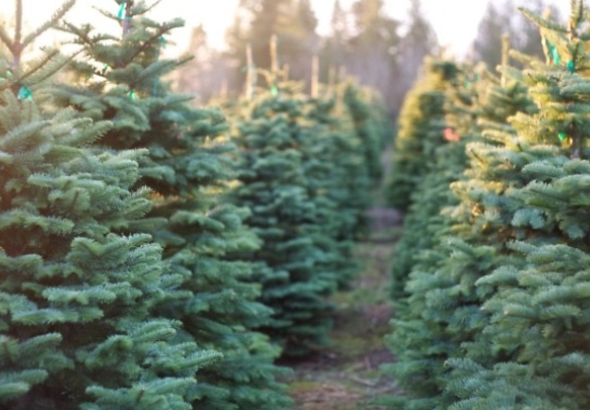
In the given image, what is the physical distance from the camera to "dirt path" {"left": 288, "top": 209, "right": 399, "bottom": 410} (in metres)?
7.55

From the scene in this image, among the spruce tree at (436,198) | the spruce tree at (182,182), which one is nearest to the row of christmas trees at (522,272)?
the spruce tree at (182,182)

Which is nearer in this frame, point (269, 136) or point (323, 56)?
point (269, 136)

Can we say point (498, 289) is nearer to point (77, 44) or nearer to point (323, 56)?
point (77, 44)

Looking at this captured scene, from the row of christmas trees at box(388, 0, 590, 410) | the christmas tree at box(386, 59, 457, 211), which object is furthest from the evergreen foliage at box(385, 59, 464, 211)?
the row of christmas trees at box(388, 0, 590, 410)

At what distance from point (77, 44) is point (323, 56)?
138 ft

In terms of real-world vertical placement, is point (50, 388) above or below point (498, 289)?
below

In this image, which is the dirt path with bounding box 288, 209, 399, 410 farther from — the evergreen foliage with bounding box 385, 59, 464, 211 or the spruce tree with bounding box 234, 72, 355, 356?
the evergreen foliage with bounding box 385, 59, 464, 211

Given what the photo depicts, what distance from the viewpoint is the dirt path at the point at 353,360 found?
24.8 feet

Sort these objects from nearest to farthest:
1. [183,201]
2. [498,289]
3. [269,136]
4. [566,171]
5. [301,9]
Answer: [566,171] < [498,289] < [183,201] < [269,136] < [301,9]

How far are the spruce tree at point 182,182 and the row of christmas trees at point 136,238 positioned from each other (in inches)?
0.6

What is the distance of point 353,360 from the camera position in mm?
9227

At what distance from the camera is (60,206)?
147 inches

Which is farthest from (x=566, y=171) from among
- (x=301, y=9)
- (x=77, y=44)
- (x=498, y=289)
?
(x=301, y=9)

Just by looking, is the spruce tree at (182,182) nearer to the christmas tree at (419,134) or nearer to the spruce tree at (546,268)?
the spruce tree at (546,268)
